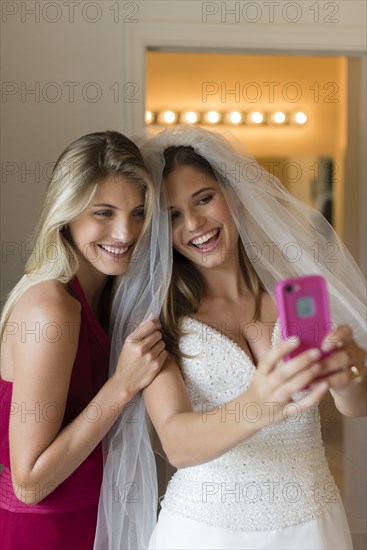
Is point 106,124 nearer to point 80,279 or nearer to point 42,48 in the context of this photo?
point 42,48

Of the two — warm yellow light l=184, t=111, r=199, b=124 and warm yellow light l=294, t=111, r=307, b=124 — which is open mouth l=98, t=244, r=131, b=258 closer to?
warm yellow light l=184, t=111, r=199, b=124

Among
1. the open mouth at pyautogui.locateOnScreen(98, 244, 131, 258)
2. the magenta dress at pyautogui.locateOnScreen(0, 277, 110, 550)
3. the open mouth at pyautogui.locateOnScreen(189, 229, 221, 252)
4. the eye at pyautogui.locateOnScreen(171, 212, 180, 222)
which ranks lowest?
the magenta dress at pyautogui.locateOnScreen(0, 277, 110, 550)

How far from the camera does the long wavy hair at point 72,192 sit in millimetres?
1710

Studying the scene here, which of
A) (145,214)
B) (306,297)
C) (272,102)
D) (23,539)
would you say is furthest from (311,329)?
(272,102)

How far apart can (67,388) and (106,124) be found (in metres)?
1.10

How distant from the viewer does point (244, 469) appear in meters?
1.62

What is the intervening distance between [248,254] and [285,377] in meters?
0.65

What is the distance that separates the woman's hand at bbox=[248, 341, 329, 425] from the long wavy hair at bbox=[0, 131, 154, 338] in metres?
0.59

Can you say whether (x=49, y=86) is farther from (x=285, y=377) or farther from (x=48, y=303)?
(x=285, y=377)

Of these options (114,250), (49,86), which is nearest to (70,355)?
(114,250)

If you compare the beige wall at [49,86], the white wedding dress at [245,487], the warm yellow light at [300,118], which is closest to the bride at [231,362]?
the white wedding dress at [245,487]

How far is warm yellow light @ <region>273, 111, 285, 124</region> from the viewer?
4.99m

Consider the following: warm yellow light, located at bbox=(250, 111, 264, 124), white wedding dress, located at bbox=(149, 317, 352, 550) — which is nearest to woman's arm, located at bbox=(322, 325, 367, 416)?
white wedding dress, located at bbox=(149, 317, 352, 550)

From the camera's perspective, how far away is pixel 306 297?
1210mm
